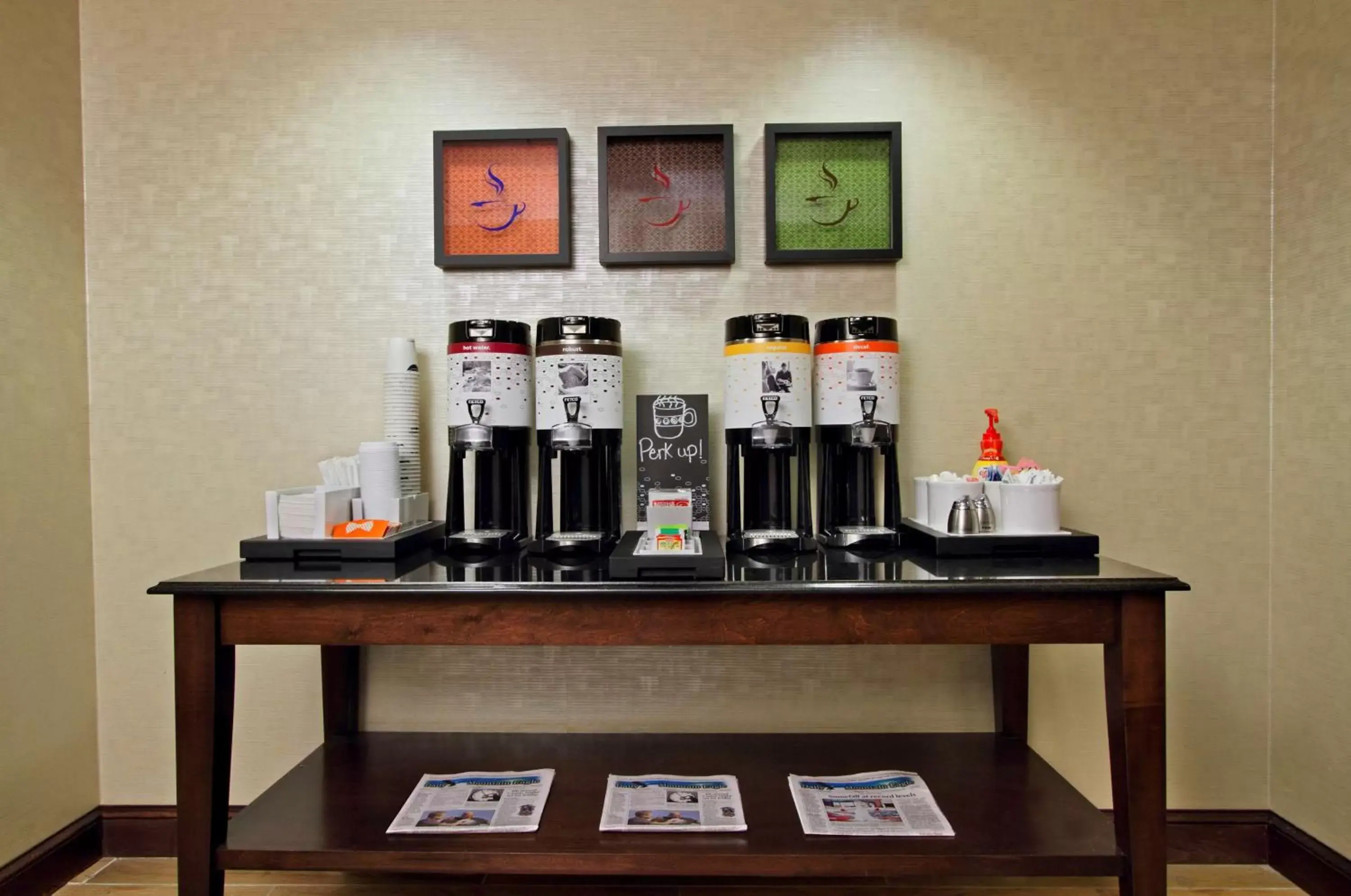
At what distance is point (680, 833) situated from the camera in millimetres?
1441

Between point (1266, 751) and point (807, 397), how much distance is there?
145 cm

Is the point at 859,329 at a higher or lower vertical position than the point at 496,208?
lower

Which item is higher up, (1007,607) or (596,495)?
(596,495)

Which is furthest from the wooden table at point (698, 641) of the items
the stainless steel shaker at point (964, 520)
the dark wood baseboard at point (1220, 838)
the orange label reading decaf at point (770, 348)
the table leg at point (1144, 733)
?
the dark wood baseboard at point (1220, 838)

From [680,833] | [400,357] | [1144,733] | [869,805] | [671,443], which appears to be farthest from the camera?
[400,357]

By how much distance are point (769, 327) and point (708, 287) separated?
0.29 metres

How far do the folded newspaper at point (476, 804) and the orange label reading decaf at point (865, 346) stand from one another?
113 centimetres

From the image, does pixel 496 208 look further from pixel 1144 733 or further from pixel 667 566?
pixel 1144 733

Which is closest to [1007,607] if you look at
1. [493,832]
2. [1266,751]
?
[493,832]

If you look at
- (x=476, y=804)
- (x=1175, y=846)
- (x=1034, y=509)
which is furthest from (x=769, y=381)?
(x=1175, y=846)

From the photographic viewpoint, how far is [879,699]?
1951 millimetres

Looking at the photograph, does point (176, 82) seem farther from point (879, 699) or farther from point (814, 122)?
point (879, 699)

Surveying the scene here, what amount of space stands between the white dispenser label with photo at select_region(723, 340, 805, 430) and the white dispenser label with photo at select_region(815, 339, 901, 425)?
37mm

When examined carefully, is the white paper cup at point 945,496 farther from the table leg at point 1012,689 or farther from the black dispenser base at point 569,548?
the black dispenser base at point 569,548
